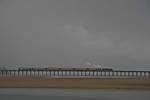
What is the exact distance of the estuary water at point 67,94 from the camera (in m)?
2.15

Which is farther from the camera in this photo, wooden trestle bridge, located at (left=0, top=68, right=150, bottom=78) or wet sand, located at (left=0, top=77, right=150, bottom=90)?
wooden trestle bridge, located at (left=0, top=68, right=150, bottom=78)

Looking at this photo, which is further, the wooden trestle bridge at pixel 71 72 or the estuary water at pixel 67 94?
the wooden trestle bridge at pixel 71 72

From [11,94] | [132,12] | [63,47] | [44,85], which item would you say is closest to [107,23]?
[132,12]

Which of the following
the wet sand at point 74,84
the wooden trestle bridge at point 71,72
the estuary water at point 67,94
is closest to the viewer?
the estuary water at point 67,94

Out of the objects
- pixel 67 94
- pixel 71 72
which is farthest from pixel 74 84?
pixel 71 72

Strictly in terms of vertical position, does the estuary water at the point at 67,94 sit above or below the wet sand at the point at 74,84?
below

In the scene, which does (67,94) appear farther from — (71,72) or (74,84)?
(71,72)

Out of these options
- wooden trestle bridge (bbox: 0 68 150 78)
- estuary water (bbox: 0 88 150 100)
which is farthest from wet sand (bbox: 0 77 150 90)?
wooden trestle bridge (bbox: 0 68 150 78)

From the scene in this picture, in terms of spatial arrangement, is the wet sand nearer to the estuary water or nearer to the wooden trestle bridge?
the estuary water

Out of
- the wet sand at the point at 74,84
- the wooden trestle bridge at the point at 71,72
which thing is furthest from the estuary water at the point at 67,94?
the wooden trestle bridge at the point at 71,72

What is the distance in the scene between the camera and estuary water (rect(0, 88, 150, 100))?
7.06ft

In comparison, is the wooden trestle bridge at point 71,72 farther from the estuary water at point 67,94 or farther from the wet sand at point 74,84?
the estuary water at point 67,94

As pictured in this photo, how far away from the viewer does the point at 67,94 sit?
2250mm

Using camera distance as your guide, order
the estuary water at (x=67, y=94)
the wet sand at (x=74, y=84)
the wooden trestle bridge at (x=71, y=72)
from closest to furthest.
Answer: the estuary water at (x=67, y=94), the wet sand at (x=74, y=84), the wooden trestle bridge at (x=71, y=72)
